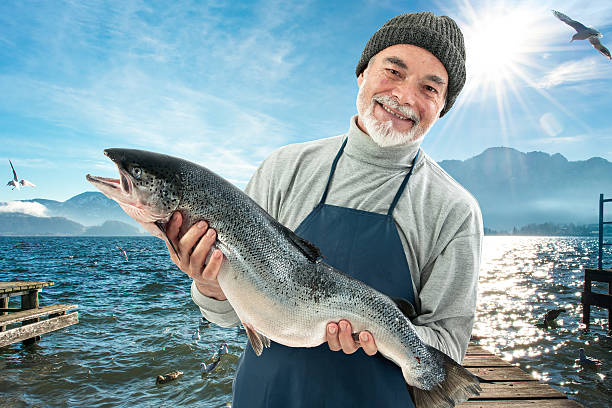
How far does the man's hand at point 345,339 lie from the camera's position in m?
2.35

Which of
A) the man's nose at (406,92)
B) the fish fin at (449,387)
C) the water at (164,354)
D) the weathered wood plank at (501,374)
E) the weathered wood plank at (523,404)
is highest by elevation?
the man's nose at (406,92)

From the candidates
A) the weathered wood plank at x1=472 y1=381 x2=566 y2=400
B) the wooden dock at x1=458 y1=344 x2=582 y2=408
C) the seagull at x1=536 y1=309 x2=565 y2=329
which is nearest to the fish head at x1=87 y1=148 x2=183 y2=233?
the wooden dock at x1=458 y1=344 x2=582 y2=408

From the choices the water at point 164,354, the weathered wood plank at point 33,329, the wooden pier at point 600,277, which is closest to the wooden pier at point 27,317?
the weathered wood plank at point 33,329

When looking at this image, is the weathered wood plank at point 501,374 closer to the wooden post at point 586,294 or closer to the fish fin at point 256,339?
the fish fin at point 256,339

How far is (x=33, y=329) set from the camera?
40.2 feet

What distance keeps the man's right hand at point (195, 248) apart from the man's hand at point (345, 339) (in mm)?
771

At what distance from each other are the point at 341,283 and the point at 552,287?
3379cm

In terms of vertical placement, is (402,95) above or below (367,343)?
above

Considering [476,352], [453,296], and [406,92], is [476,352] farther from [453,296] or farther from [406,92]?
[406,92]

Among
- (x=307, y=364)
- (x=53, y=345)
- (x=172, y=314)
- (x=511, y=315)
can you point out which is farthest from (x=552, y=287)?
(x=307, y=364)

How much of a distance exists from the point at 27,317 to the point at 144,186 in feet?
42.3

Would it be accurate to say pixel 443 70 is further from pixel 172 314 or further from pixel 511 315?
pixel 511 315

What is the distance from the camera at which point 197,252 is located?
229cm

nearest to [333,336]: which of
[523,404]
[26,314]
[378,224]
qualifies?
[378,224]
